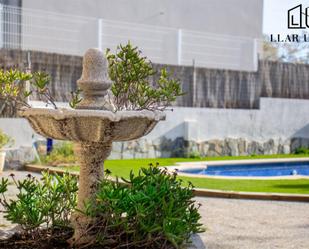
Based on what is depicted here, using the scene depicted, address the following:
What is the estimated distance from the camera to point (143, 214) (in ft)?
15.2

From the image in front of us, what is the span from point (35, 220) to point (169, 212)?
1.18 m

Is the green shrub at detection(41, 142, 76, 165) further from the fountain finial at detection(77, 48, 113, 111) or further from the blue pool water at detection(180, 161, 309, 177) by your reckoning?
the fountain finial at detection(77, 48, 113, 111)

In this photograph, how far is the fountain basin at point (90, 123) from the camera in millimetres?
4652

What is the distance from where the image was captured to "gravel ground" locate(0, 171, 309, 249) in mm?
6336

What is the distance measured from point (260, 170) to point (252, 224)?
8494 millimetres

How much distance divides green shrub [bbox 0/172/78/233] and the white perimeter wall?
11270 mm

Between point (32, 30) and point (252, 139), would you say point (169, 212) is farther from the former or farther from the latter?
point (252, 139)

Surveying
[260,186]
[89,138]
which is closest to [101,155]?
[89,138]

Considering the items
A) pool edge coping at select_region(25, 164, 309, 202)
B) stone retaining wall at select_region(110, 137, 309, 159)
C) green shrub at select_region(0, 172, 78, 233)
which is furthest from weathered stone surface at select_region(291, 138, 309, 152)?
green shrub at select_region(0, 172, 78, 233)

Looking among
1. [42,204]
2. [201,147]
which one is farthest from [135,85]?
[201,147]

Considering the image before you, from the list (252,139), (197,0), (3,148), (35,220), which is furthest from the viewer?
(197,0)

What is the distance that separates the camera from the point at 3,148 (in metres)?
13.8

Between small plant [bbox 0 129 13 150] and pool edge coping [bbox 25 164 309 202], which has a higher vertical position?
small plant [bbox 0 129 13 150]

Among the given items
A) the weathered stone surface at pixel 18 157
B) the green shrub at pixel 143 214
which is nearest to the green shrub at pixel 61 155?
the weathered stone surface at pixel 18 157
